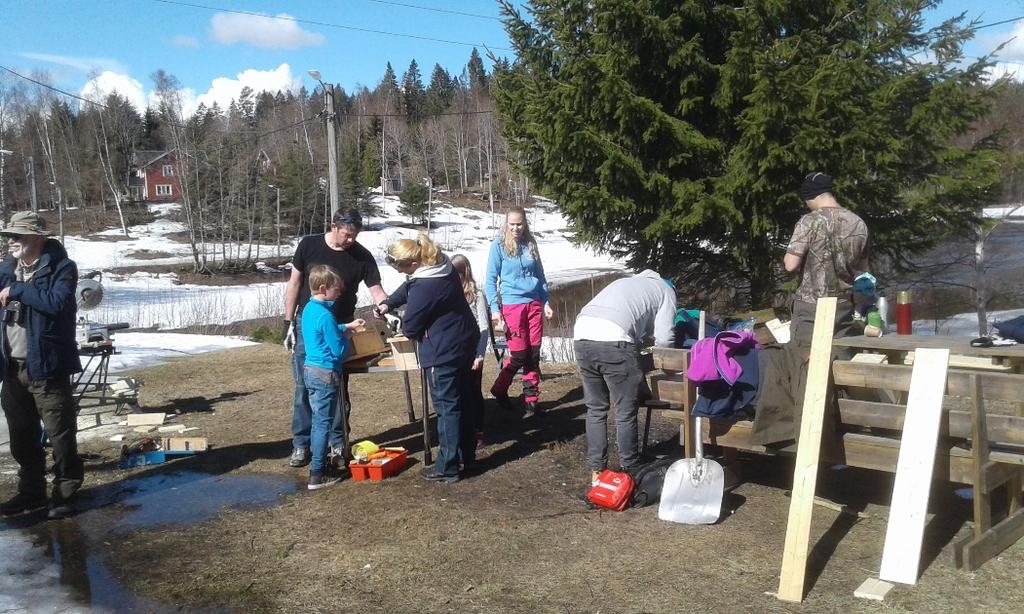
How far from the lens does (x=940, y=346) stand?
5.00 metres

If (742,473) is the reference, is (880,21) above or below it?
above

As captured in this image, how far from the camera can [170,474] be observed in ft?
21.7

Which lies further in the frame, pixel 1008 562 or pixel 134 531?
pixel 134 531

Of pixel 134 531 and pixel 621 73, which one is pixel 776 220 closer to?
pixel 621 73

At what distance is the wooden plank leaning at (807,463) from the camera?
402 centimetres

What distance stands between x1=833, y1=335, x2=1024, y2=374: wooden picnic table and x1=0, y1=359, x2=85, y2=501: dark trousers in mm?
4888

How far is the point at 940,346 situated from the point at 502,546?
275cm

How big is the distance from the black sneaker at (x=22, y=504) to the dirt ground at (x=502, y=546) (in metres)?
0.29

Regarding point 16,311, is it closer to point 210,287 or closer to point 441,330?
point 441,330

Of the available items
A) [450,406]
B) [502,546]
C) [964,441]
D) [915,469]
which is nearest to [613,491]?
[502,546]

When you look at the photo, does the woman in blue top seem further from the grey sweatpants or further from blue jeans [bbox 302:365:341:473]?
the grey sweatpants

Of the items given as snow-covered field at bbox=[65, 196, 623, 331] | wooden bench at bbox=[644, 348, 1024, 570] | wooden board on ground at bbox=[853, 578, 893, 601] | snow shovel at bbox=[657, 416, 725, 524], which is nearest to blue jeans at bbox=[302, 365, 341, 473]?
snow shovel at bbox=[657, 416, 725, 524]

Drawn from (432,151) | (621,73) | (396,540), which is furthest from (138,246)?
(396,540)

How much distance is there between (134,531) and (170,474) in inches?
51.5
